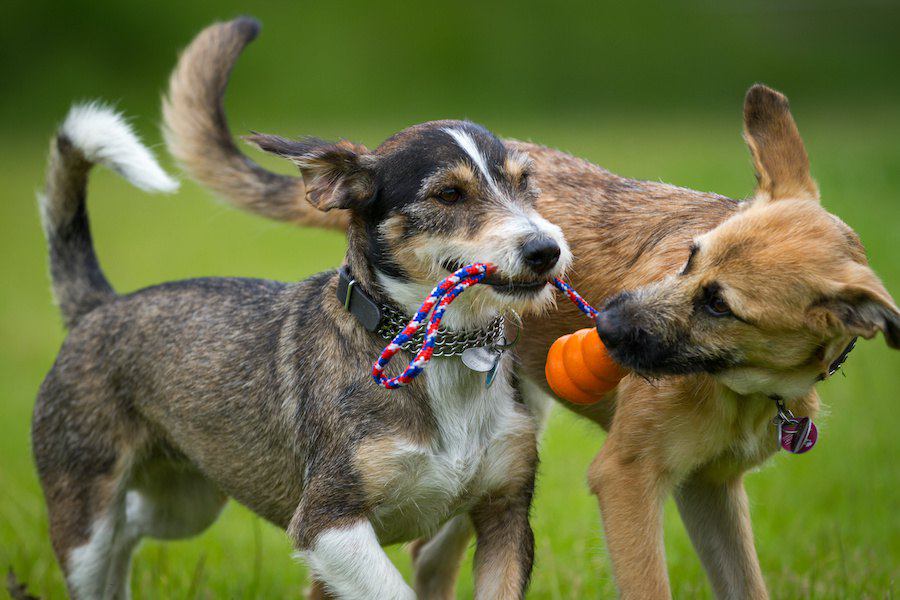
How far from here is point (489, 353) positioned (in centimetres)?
453

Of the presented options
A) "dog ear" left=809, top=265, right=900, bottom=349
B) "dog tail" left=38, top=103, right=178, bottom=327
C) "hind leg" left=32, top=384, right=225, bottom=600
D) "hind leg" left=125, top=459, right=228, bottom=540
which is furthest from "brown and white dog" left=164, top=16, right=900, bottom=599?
"dog tail" left=38, top=103, right=178, bottom=327

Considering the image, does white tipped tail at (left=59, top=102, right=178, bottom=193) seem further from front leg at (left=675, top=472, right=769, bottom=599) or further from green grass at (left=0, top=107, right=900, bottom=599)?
front leg at (left=675, top=472, right=769, bottom=599)

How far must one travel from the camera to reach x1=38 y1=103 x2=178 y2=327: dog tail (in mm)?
5402

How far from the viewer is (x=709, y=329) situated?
13.7ft

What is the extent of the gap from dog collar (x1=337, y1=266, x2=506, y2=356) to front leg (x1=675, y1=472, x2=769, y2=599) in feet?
3.55

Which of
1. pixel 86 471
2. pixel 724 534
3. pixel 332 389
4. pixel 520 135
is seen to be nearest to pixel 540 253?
pixel 332 389

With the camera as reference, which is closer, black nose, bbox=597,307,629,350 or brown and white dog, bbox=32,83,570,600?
black nose, bbox=597,307,629,350

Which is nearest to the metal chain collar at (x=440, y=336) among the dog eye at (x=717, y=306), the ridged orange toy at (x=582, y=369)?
the ridged orange toy at (x=582, y=369)

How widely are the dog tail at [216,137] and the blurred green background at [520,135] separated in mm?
194

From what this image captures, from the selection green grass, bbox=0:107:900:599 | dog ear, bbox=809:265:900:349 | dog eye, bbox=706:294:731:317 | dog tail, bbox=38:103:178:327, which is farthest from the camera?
green grass, bbox=0:107:900:599

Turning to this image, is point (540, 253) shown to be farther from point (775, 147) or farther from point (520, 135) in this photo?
point (520, 135)

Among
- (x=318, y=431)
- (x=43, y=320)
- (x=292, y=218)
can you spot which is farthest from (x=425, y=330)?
(x=43, y=320)

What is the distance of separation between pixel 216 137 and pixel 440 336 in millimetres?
2303

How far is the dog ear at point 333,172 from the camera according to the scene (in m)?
4.41
